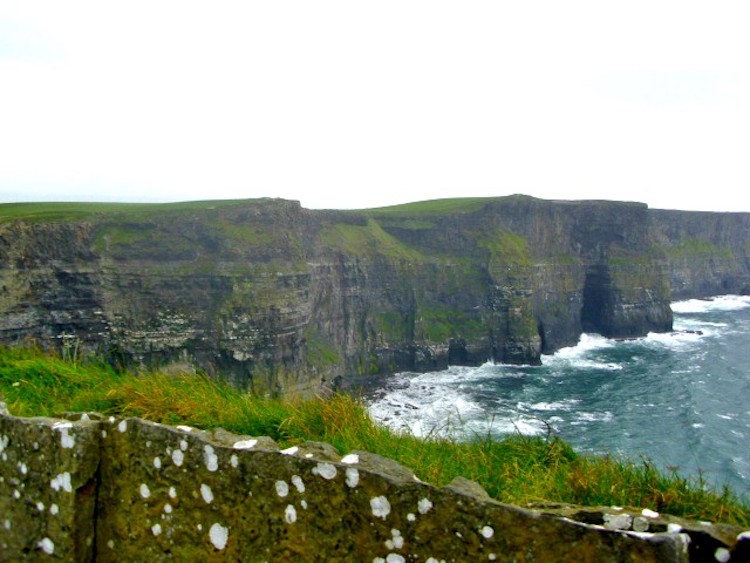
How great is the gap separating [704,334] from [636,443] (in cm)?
6151

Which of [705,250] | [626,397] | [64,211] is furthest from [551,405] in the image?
[705,250]

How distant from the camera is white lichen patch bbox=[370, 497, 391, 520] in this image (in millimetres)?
3527

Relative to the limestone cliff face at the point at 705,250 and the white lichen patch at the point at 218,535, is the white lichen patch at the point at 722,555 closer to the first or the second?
the white lichen patch at the point at 218,535

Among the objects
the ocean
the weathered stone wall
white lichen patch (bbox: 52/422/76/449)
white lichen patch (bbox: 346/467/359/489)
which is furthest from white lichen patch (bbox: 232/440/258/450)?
the ocean

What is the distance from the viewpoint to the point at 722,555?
10.1 ft

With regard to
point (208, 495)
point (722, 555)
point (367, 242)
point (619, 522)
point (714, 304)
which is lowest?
point (714, 304)

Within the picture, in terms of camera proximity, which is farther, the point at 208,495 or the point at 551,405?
the point at 551,405

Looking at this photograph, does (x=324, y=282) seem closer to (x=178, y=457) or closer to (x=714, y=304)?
(x=178, y=457)

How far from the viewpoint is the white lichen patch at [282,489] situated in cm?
376

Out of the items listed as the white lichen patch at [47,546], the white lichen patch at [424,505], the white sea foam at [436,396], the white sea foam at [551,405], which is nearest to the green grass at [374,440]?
the white lichen patch at [424,505]

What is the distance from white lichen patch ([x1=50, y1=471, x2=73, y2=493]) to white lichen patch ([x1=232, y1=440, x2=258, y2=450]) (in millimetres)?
1375

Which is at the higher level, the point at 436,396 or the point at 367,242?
the point at 367,242

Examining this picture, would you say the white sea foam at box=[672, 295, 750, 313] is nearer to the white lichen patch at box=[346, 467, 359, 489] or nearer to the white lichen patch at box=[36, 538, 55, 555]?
the white lichen patch at box=[346, 467, 359, 489]

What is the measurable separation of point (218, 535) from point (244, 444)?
665 millimetres
